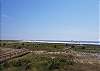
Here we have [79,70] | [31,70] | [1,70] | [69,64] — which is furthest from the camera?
[69,64]

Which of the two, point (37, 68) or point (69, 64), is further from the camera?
point (69, 64)

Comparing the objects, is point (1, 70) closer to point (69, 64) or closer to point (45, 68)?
point (45, 68)

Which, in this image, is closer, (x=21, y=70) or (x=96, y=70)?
(x=21, y=70)

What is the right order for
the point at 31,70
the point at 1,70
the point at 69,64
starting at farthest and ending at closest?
1. the point at 69,64
2. the point at 31,70
3. the point at 1,70

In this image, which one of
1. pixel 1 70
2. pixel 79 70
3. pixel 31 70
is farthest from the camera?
pixel 79 70

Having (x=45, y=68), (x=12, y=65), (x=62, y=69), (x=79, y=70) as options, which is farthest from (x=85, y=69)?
(x=12, y=65)

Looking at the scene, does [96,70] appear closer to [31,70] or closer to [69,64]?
[69,64]

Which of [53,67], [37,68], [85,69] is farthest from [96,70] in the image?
[37,68]

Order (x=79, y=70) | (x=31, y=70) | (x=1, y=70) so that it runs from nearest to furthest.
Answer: (x=1, y=70) → (x=31, y=70) → (x=79, y=70)

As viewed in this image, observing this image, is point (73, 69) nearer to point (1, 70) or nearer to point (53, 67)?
point (53, 67)
